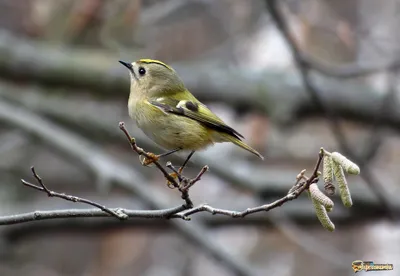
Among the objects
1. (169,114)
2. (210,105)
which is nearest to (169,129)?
(169,114)

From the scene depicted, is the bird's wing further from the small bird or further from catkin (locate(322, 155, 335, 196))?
catkin (locate(322, 155, 335, 196))

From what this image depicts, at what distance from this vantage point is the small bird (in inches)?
91.0

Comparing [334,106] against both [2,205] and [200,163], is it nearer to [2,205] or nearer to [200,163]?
[200,163]

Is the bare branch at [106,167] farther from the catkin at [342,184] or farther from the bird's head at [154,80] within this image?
the catkin at [342,184]

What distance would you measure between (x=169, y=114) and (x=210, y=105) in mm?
3378

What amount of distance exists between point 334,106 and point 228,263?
1.51 metres

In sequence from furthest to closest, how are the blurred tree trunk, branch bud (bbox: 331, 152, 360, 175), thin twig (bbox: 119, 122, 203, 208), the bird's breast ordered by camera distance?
the blurred tree trunk → the bird's breast → thin twig (bbox: 119, 122, 203, 208) → branch bud (bbox: 331, 152, 360, 175)

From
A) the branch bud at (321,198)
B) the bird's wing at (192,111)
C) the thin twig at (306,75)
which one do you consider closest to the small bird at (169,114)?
the bird's wing at (192,111)

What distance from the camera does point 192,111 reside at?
240cm

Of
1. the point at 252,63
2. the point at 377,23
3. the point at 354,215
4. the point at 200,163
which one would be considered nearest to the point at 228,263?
the point at 200,163

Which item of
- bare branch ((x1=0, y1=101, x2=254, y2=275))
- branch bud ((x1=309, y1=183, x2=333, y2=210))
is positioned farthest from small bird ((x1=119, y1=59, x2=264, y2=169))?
bare branch ((x1=0, y1=101, x2=254, y2=275))

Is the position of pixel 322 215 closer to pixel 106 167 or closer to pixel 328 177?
pixel 328 177

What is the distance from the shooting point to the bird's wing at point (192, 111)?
2.35 meters

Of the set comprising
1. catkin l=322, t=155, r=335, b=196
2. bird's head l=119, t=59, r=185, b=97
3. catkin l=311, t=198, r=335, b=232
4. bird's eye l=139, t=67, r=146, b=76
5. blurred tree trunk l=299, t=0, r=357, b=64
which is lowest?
catkin l=311, t=198, r=335, b=232
